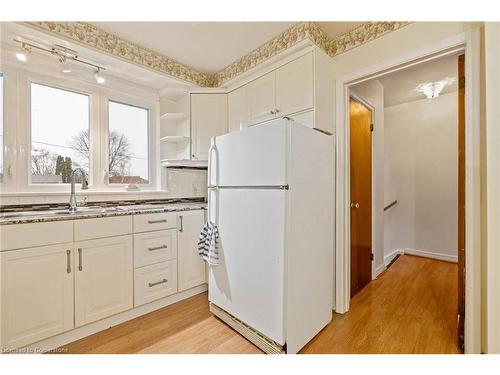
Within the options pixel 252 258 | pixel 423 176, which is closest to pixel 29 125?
pixel 252 258

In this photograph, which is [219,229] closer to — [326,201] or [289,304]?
[289,304]

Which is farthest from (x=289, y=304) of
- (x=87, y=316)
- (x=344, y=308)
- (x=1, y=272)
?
(x=1, y=272)

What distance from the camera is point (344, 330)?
171 centimetres

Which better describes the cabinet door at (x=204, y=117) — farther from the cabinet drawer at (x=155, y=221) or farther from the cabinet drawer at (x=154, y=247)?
the cabinet drawer at (x=154, y=247)

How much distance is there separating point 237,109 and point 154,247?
5.23ft

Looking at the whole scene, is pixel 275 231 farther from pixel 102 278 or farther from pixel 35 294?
pixel 35 294

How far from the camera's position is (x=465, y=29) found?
137 centimetres

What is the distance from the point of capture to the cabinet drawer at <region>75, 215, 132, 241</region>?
61.9 inches

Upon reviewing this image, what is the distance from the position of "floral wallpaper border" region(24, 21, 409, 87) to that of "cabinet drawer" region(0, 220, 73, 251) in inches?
54.5

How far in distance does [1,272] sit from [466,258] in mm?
2736

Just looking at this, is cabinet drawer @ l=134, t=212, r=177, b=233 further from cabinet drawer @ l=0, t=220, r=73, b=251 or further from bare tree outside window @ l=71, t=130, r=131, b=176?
bare tree outside window @ l=71, t=130, r=131, b=176

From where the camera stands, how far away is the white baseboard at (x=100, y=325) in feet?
4.77

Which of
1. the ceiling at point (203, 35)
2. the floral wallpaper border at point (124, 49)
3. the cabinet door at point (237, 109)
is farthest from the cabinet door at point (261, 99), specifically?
the floral wallpaper border at point (124, 49)

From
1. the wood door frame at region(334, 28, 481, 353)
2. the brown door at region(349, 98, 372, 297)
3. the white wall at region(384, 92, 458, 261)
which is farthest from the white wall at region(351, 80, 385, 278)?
the wood door frame at region(334, 28, 481, 353)
